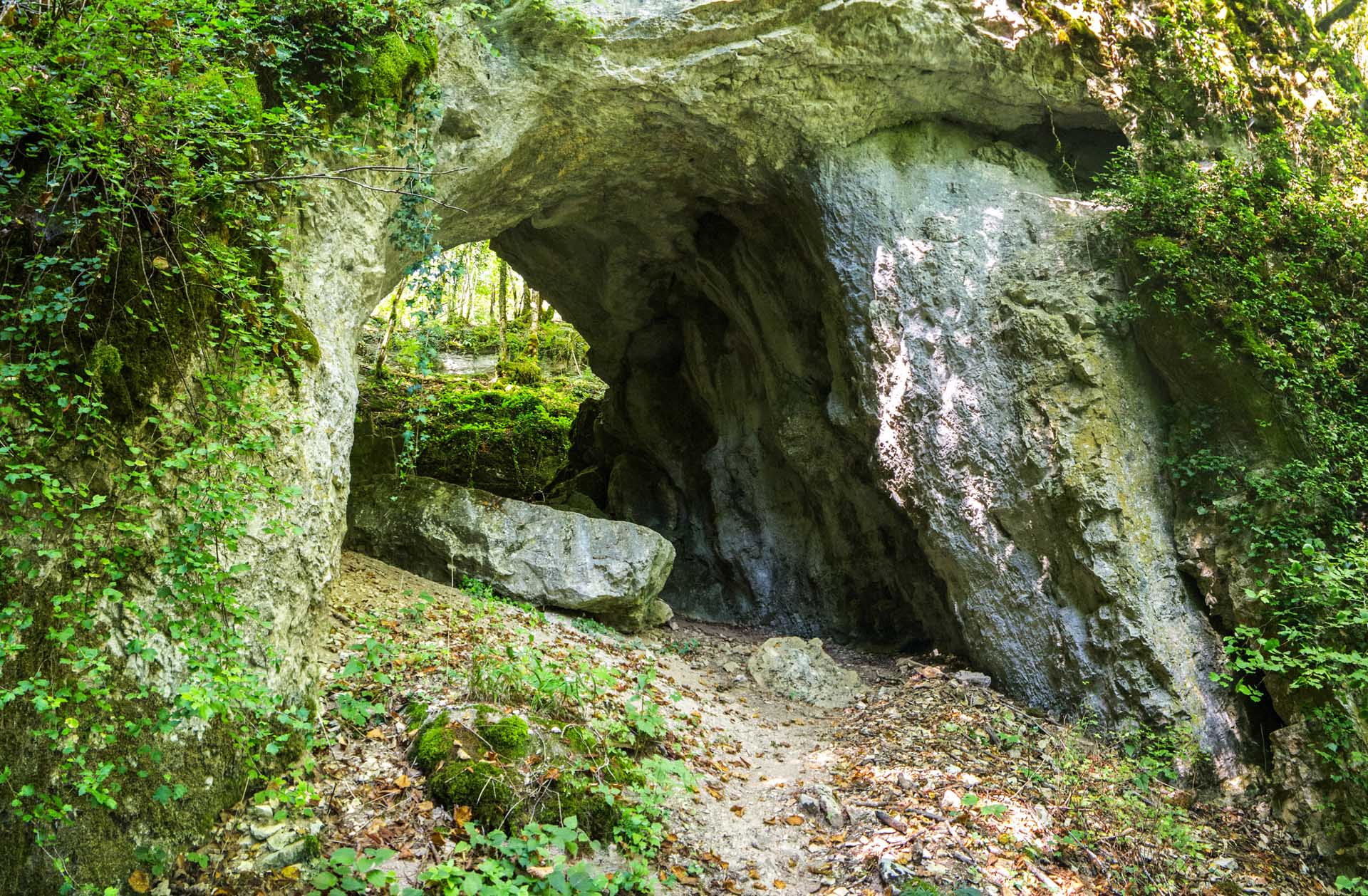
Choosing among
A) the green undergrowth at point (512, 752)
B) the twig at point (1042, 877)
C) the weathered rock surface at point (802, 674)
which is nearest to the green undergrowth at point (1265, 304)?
the twig at point (1042, 877)

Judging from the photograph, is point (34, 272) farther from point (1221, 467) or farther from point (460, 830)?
point (1221, 467)

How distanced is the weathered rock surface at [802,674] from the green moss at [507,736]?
325 centimetres

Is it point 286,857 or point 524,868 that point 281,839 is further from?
point 524,868

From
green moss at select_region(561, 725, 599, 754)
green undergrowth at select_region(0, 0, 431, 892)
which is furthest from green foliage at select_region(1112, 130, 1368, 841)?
green undergrowth at select_region(0, 0, 431, 892)

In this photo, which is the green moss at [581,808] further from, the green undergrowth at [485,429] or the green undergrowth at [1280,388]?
the green undergrowth at [485,429]

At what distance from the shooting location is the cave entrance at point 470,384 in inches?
226

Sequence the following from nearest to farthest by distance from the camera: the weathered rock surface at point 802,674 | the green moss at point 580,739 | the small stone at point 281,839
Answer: the small stone at point 281,839 < the green moss at point 580,739 < the weathered rock surface at point 802,674

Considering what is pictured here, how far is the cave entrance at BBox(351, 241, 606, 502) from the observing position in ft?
18.9

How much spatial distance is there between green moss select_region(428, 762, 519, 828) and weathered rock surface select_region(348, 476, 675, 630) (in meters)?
3.49

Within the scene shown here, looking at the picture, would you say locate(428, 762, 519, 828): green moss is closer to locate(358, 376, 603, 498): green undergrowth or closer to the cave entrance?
the cave entrance

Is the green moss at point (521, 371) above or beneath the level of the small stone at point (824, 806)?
above

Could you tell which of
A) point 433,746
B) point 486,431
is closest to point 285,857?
point 433,746

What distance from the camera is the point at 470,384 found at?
1546 centimetres

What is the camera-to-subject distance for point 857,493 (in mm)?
8828
